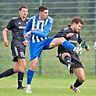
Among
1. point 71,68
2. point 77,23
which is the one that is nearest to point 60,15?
point 77,23

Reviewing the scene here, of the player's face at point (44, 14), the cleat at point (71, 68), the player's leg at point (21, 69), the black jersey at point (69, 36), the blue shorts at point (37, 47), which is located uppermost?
the player's face at point (44, 14)

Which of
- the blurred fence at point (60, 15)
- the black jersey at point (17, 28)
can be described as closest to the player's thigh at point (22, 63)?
the black jersey at point (17, 28)

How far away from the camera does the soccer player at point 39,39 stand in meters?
12.7

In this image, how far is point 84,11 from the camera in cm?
2003

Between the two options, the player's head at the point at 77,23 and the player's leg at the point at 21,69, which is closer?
the player's head at the point at 77,23

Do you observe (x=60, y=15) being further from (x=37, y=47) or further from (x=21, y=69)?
(x=37, y=47)

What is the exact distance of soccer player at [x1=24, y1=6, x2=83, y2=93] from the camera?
12.7 meters

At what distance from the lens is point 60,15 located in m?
20.2

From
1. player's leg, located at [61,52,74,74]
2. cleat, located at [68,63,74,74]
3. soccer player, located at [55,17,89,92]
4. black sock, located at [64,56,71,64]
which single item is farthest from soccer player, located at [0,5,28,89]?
cleat, located at [68,63,74,74]

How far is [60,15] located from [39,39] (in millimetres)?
7317

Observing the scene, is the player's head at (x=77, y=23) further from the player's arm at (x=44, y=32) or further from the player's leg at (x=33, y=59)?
the player's leg at (x=33, y=59)

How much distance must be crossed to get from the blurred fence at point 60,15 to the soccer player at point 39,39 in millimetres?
6819

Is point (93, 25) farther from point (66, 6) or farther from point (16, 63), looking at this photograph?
point (16, 63)

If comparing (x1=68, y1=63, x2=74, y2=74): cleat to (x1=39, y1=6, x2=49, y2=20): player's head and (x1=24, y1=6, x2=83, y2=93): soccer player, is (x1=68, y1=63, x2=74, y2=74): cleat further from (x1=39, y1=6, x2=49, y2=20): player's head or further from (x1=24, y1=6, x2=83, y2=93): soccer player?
(x1=39, y1=6, x2=49, y2=20): player's head
